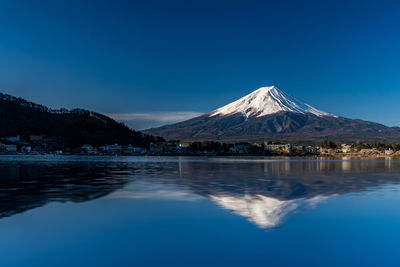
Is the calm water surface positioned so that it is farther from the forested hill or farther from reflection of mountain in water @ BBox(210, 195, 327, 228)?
the forested hill

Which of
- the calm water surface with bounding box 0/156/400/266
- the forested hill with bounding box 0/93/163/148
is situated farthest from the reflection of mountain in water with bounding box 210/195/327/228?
the forested hill with bounding box 0/93/163/148

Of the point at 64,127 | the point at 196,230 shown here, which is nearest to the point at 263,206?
the point at 196,230

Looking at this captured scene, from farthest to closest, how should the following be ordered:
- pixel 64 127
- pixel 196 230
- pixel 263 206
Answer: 1. pixel 64 127
2. pixel 263 206
3. pixel 196 230

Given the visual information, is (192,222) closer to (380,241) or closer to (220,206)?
(220,206)

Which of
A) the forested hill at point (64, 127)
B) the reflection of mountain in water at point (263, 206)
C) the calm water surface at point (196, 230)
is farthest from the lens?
the forested hill at point (64, 127)

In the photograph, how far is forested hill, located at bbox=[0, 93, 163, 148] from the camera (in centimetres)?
14150

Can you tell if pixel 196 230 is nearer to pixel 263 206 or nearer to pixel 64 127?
pixel 263 206

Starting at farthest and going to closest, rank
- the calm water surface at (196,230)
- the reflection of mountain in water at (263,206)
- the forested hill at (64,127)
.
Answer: the forested hill at (64,127) → the reflection of mountain in water at (263,206) → the calm water surface at (196,230)

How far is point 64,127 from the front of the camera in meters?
153

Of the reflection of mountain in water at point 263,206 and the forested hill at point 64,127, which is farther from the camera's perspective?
the forested hill at point 64,127

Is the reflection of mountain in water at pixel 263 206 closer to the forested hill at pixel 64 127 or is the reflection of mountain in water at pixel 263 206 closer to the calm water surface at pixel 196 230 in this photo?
the calm water surface at pixel 196 230

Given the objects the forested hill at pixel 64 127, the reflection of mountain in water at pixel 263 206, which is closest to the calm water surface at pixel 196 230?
the reflection of mountain in water at pixel 263 206

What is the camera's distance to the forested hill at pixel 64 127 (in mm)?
141500

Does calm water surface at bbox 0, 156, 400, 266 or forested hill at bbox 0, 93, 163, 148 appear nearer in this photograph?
calm water surface at bbox 0, 156, 400, 266
